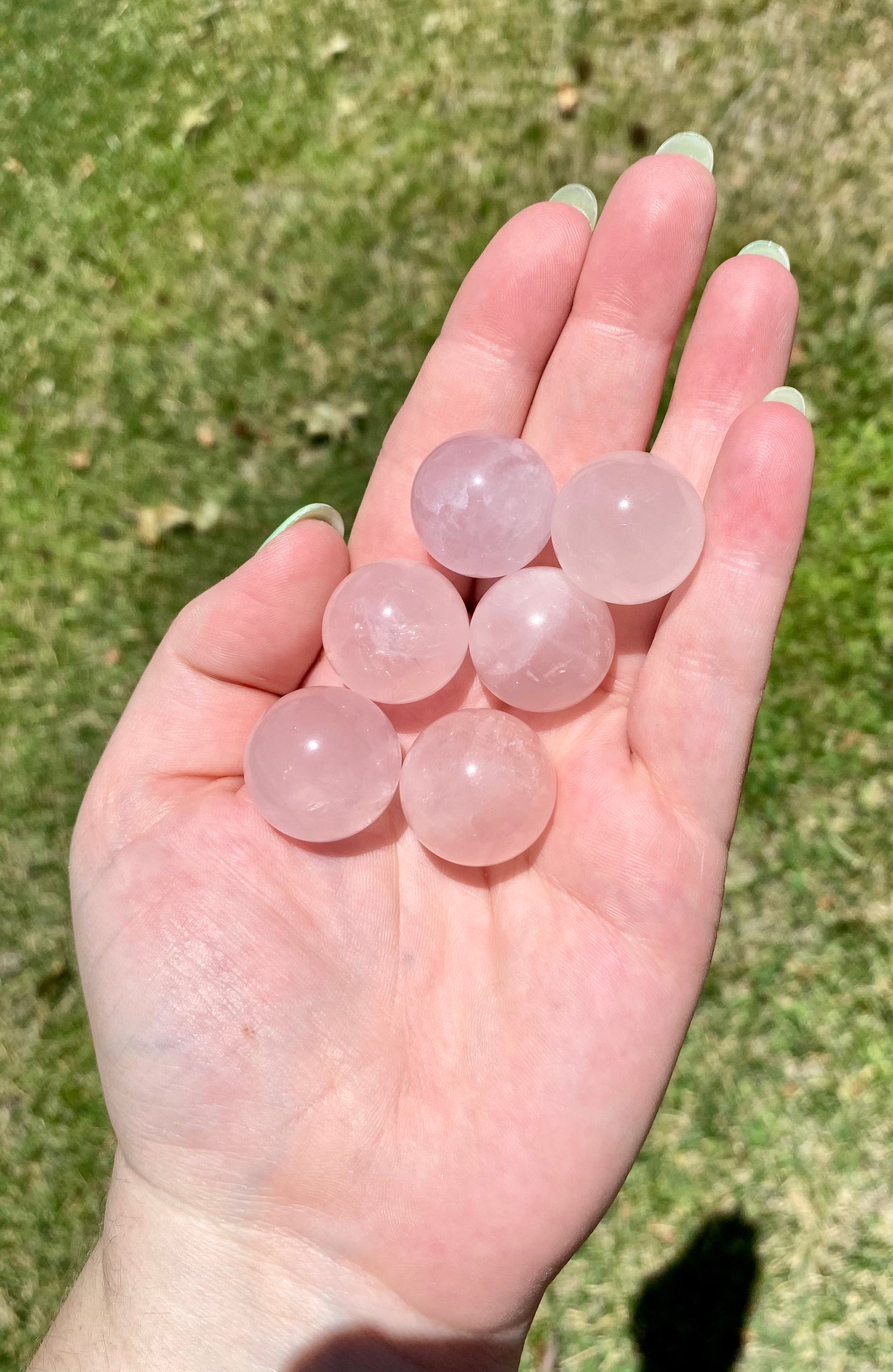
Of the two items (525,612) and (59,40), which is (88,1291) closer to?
(525,612)

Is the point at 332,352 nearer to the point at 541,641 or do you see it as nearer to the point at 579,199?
the point at 579,199

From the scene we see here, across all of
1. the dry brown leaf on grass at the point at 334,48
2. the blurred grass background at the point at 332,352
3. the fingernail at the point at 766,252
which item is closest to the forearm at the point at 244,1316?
the blurred grass background at the point at 332,352

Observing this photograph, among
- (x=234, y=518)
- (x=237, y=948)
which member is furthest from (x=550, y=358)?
(x=237, y=948)

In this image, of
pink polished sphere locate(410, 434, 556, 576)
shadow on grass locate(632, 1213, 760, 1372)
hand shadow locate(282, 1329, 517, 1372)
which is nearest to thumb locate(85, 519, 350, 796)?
pink polished sphere locate(410, 434, 556, 576)

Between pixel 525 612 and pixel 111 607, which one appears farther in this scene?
pixel 111 607

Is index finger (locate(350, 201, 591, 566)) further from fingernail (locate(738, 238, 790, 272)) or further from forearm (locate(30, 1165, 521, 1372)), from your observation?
forearm (locate(30, 1165, 521, 1372))

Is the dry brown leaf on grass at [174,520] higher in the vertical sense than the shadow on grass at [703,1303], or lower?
higher

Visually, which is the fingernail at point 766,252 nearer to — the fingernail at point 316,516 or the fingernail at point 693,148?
the fingernail at point 693,148
